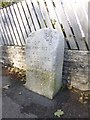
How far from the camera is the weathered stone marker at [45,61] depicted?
4.75 m

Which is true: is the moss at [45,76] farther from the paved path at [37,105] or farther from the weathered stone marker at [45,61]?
the paved path at [37,105]

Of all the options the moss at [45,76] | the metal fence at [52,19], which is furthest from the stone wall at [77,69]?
the moss at [45,76]

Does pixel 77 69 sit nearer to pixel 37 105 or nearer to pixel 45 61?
pixel 45 61

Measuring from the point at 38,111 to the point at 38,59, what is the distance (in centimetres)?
117

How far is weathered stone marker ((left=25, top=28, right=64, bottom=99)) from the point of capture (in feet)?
15.6

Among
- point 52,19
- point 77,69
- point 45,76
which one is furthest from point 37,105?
point 52,19

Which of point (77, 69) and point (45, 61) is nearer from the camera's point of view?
point (45, 61)

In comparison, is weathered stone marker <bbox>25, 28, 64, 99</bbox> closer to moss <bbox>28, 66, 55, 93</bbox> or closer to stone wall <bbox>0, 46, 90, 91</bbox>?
moss <bbox>28, 66, 55, 93</bbox>

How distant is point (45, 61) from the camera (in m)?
4.92

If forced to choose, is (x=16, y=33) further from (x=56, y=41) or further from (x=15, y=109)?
(x=15, y=109)

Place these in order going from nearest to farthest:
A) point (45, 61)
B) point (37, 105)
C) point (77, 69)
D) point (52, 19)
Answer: point (37, 105), point (45, 61), point (77, 69), point (52, 19)

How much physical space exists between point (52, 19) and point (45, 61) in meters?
1.03

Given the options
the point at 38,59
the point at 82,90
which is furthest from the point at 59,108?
the point at 38,59

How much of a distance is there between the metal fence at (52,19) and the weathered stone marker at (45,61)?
0.38 metres
